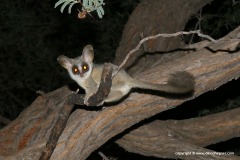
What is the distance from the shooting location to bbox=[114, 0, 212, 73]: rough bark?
19.8 feet

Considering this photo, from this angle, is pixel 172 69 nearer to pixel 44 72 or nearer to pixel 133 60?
pixel 133 60

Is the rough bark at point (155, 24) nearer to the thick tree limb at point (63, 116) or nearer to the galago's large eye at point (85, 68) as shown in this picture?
the galago's large eye at point (85, 68)

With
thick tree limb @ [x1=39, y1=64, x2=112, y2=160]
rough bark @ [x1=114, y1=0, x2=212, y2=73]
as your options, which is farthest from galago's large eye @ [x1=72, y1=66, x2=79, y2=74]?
rough bark @ [x1=114, y1=0, x2=212, y2=73]

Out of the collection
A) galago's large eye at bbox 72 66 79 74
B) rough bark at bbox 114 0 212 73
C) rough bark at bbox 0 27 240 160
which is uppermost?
rough bark at bbox 114 0 212 73

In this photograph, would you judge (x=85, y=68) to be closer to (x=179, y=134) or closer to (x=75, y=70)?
(x=75, y=70)

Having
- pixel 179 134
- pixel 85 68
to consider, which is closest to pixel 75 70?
pixel 85 68

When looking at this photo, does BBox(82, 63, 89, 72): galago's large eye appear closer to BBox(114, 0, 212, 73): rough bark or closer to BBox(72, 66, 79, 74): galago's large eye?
BBox(72, 66, 79, 74): galago's large eye

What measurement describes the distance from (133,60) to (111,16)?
3.36 meters

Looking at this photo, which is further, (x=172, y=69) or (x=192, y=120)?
(x=192, y=120)

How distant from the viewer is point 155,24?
604cm

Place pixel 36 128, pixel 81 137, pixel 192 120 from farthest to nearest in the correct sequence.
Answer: pixel 192 120 → pixel 36 128 → pixel 81 137

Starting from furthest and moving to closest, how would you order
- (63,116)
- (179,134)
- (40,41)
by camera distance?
(40,41), (179,134), (63,116)

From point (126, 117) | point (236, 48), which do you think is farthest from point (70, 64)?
point (236, 48)

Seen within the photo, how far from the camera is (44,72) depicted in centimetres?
970
